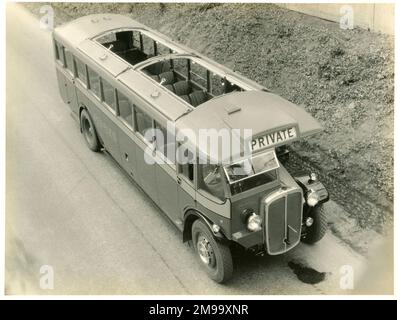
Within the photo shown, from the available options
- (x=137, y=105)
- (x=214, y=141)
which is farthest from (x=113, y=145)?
(x=214, y=141)

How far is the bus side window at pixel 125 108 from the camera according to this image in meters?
9.21

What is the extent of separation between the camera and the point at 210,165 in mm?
7473

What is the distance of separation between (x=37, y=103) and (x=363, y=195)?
27.3 feet

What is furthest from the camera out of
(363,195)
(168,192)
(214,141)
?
(363,195)

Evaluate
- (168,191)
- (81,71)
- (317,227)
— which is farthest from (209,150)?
(81,71)

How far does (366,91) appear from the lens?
10867 millimetres

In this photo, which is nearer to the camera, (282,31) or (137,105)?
(137,105)

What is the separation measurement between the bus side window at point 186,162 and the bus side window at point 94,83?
3172 millimetres

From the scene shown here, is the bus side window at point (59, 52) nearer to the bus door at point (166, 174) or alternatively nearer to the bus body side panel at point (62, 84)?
the bus body side panel at point (62, 84)

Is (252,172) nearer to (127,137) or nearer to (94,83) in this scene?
(127,137)

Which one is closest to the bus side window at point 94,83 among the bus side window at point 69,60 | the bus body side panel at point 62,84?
the bus side window at point 69,60

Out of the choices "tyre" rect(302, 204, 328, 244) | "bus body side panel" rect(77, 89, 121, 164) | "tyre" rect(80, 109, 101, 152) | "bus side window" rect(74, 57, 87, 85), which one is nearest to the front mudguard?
"tyre" rect(302, 204, 328, 244)

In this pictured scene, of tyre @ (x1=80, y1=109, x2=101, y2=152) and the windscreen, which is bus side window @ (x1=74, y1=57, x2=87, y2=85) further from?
the windscreen

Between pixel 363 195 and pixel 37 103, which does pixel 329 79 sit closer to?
pixel 363 195
